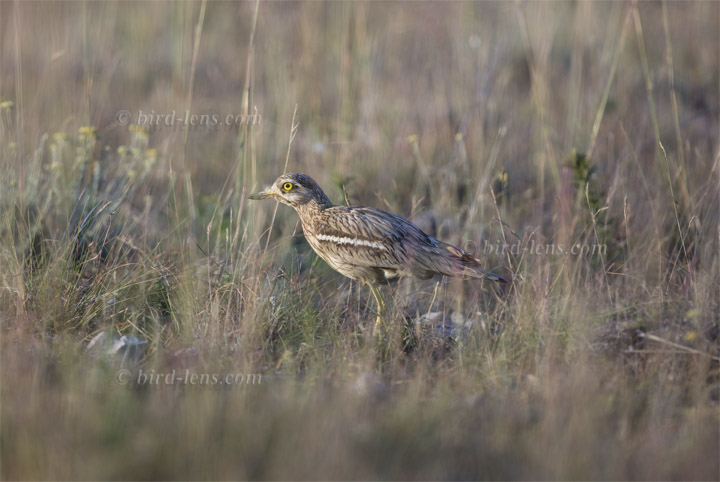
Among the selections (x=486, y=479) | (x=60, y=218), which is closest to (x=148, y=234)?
(x=60, y=218)

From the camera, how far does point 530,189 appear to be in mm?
6270

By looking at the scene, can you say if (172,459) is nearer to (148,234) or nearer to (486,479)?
(486,479)

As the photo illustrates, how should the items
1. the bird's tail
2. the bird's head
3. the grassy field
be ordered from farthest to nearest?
1. the bird's head
2. the bird's tail
3. the grassy field

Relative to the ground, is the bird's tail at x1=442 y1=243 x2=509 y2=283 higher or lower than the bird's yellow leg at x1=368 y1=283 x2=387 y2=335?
higher

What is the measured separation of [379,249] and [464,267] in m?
0.50

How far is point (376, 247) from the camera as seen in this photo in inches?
178

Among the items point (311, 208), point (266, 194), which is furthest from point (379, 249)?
point (266, 194)

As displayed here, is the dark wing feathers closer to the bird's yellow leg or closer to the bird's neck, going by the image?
the bird's yellow leg

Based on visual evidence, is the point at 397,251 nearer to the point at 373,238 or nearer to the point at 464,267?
the point at 373,238

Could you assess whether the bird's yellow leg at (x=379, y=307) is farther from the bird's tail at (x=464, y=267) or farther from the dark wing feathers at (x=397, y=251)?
the bird's tail at (x=464, y=267)

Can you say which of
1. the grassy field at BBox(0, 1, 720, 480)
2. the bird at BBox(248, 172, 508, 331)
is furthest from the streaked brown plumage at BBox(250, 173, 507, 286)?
the grassy field at BBox(0, 1, 720, 480)

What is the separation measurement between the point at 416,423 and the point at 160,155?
421 cm

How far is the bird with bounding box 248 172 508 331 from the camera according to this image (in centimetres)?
447

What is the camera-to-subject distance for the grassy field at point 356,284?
2.95 meters
